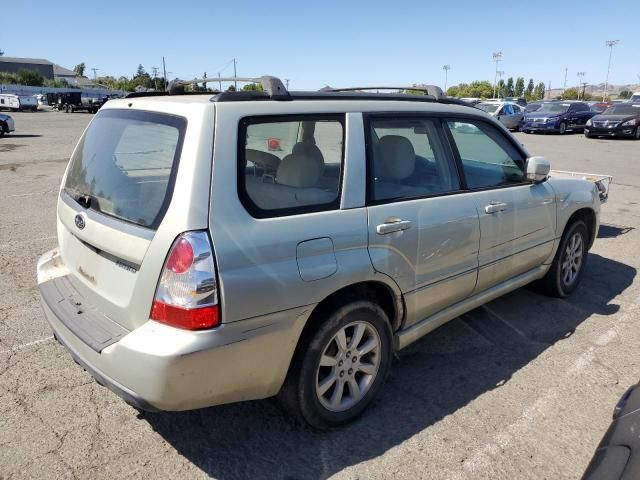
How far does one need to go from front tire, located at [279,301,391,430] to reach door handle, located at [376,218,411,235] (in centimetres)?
40

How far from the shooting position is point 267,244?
2301 millimetres

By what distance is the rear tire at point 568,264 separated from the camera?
4473mm

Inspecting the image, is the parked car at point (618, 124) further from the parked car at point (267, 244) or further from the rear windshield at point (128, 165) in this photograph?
the rear windshield at point (128, 165)

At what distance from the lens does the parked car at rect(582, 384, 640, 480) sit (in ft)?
5.83

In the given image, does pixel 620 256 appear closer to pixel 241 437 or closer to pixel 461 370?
pixel 461 370

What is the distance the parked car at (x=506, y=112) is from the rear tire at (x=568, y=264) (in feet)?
72.3

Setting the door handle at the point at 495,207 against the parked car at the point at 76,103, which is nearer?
the door handle at the point at 495,207

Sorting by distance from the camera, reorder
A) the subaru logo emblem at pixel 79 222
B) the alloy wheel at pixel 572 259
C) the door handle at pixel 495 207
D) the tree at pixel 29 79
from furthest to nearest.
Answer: the tree at pixel 29 79
the alloy wheel at pixel 572 259
the door handle at pixel 495 207
the subaru logo emblem at pixel 79 222

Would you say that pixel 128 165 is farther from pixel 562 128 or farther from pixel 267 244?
pixel 562 128

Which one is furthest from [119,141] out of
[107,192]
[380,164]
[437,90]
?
[437,90]

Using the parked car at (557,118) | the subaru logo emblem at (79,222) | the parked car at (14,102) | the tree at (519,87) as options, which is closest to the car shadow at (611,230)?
the subaru logo emblem at (79,222)

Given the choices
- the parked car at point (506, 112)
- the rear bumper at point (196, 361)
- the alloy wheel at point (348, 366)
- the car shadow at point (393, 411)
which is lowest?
the car shadow at point (393, 411)

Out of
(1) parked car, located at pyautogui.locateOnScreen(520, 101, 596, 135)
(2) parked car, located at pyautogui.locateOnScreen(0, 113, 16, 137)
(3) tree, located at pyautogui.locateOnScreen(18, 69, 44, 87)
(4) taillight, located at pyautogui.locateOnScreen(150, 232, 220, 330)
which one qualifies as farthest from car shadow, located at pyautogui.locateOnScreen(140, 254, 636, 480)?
(3) tree, located at pyautogui.locateOnScreen(18, 69, 44, 87)

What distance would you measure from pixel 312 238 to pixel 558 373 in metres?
2.13
